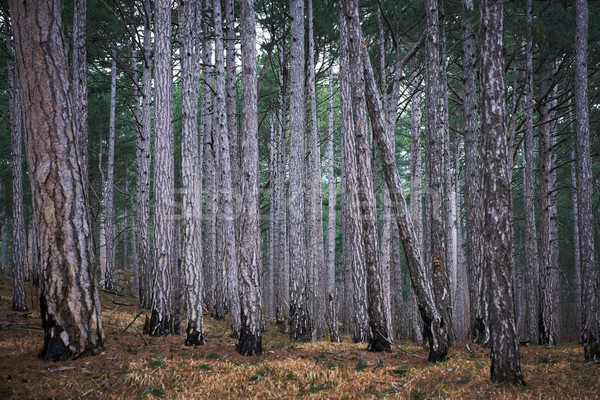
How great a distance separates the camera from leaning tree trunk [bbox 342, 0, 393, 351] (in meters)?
7.28

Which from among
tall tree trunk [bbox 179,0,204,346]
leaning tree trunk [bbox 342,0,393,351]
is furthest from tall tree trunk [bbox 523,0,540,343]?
tall tree trunk [bbox 179,0,204,346]

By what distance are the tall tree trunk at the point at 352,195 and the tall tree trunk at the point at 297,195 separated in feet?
4.22

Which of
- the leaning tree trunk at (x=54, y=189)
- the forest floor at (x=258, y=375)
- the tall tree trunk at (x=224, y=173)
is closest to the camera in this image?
the forest floor at (x=258, y=375)

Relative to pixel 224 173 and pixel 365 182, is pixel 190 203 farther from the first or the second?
pixel 365 182

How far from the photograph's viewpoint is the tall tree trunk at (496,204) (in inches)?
194

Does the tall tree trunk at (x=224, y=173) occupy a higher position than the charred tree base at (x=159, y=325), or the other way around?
the tall tree trunk at (x=224, y=173)

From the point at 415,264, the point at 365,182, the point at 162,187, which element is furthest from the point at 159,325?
the point at 415,264

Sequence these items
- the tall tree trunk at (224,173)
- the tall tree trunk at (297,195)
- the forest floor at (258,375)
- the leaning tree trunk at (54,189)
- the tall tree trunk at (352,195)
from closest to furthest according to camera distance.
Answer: the forest floor at (258,375) < the leaning tree trunk at (54,189) < the tall tree trunk at (352,195) < the tall tree trunk at (224,173) < the tall tree trunk at (297,195)

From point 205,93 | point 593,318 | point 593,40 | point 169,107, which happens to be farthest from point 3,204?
point 593,40

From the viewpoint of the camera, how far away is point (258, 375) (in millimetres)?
5418

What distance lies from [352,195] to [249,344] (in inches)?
155

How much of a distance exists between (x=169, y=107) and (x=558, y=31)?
11564mm

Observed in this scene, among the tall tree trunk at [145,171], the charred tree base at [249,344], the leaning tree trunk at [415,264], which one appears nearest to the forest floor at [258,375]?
the charred tree base at [249,344]

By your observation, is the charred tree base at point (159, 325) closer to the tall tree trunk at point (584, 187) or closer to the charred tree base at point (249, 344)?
the charred tree base at point (249, 344)
